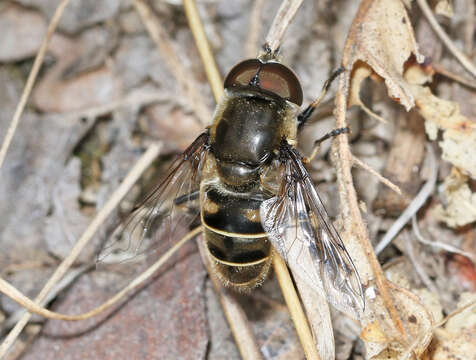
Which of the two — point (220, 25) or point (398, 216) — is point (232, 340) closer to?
point (398, 216)

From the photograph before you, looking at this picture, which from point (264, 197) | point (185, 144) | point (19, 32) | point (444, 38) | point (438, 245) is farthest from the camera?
point (19, 32)

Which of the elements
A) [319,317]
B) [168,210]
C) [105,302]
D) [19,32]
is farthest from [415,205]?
[19,32]

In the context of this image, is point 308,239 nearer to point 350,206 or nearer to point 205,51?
point 350,206

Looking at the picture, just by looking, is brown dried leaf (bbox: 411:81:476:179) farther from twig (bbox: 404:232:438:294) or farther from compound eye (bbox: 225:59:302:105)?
compound eye (bbox: 225:59:302:105)

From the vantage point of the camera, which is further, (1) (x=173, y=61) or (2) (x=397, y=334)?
(1) (x=173, y=61)

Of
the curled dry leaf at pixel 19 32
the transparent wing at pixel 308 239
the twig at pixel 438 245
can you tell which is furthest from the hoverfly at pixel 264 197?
the curled dry leaf at pixel 19 32

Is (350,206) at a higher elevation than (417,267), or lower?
higher

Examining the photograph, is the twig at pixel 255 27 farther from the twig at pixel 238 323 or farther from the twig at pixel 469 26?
the twig at pixel 238 323

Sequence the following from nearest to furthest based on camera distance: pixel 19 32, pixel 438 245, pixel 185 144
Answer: pixel 438 245
pixel 185 144
pixel 19 32
